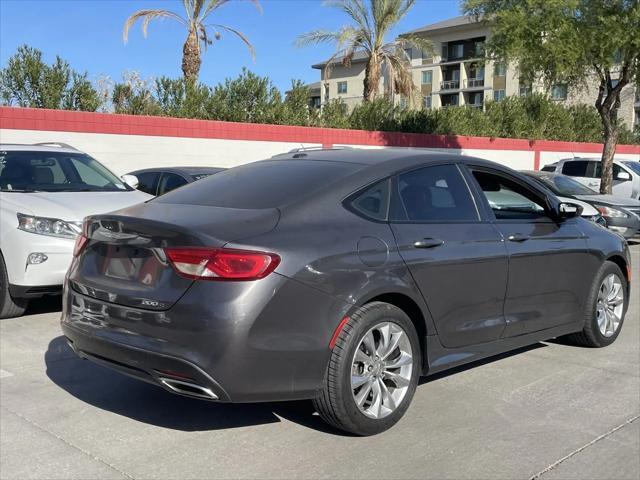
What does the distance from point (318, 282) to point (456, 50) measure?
6943 centimetres

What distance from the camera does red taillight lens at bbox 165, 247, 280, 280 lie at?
356 centimetres

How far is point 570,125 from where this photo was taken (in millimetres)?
31812

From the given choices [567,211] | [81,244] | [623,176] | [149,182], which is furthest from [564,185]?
[81,244]

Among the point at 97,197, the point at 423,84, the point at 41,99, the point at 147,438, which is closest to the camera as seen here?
the point at 147,438

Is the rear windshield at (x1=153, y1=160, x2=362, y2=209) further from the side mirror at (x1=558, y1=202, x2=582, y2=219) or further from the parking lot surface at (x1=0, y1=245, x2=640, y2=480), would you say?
the side mirror at (x1=558, y1=202, x2=582, y2=219)

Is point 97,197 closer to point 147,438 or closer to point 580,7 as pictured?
point 147,438

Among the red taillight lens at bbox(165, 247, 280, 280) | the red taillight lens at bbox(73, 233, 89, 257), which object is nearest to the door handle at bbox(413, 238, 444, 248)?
the red taillight lens at bbox(165, 247, 280, 280)

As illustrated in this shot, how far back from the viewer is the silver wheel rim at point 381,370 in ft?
13.1

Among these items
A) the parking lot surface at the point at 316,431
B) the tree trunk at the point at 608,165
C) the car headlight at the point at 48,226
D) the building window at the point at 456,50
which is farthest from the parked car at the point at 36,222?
the building window at the point at 456,50

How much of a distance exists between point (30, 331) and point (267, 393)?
3.63 metres

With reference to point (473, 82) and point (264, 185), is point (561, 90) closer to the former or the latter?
point (264, 185)

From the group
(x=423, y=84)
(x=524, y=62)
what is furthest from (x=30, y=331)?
(x=423, y=84)

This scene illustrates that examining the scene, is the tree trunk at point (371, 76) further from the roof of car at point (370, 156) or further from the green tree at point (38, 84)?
the roof of car at point (370, 156)

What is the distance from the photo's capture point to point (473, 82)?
69188mm
